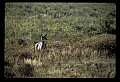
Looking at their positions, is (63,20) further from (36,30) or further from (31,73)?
(31,73)

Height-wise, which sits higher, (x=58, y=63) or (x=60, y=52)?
(x=60, y=52)

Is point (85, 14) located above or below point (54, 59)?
above

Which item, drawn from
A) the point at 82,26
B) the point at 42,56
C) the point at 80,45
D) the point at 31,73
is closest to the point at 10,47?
the point at 42,56

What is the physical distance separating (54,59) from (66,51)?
72 cm

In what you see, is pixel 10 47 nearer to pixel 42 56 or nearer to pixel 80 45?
pixel 42 56

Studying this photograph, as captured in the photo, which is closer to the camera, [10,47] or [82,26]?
[10,47]

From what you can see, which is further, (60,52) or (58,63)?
(60,52)

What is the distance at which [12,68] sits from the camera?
747 cm

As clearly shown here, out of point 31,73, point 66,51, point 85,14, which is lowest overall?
point 31,73

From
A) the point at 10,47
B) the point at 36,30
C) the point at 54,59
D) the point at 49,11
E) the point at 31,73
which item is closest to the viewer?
the point at 31,73

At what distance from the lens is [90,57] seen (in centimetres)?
850

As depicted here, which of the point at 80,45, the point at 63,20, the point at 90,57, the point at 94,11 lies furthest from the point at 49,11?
the point at 90,57

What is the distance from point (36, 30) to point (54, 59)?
3.95 metres

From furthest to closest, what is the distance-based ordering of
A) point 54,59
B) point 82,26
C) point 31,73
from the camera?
point 82,26 → point 54,59 → point 31,73
